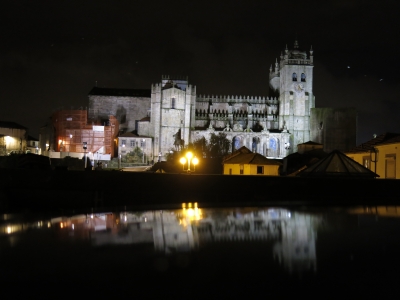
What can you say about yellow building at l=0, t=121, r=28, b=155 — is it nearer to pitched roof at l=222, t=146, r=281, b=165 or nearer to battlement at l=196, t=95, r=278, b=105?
battlement at l=196, t=95, r=278, b=105

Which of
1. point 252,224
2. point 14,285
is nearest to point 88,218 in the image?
point 252,224

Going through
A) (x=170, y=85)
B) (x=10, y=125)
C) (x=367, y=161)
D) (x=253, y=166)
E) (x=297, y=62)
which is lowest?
(x=253, y=166)

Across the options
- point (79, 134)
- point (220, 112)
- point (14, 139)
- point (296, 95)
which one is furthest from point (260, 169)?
point (14, 139)

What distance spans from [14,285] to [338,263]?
6.31 metres

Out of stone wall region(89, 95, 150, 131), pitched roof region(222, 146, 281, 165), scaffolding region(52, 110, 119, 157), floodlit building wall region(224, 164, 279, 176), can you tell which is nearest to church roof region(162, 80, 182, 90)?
stone wall region(89, 95, 150, 131)

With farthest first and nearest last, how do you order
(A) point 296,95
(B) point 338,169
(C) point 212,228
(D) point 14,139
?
(A) point 296,95 < (D) point 14,139 < (B) point 338,169 < (C) point 212,228

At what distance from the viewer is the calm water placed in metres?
8.41

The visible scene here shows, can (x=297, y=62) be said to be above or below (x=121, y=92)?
above

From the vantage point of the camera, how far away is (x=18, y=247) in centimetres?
1224

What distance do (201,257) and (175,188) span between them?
16.0 meters

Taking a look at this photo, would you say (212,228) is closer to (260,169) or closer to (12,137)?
(260,169)

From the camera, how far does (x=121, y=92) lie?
94625mm

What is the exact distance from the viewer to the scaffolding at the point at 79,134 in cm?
7862

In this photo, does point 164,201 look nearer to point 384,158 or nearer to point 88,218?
point 88,218
